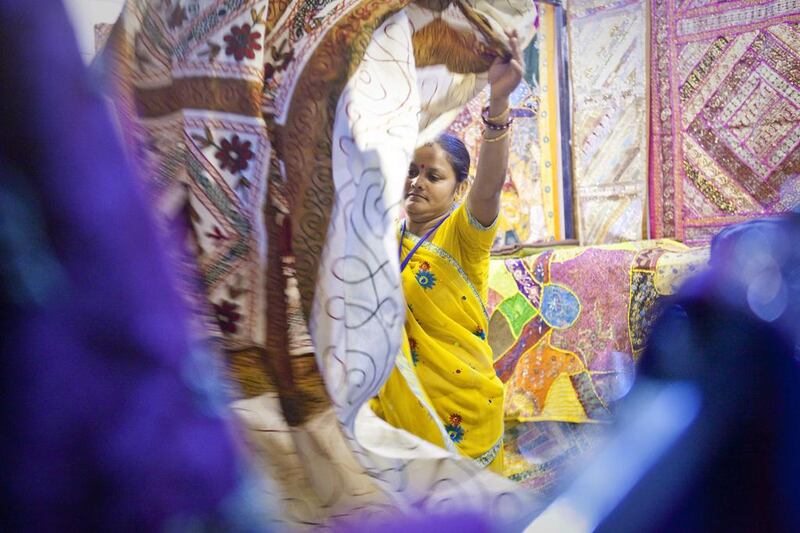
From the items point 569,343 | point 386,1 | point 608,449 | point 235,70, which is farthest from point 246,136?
point 569,343

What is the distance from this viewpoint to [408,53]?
2.05 feet

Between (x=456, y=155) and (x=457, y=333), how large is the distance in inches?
15.1

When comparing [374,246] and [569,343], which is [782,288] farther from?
[569,343]

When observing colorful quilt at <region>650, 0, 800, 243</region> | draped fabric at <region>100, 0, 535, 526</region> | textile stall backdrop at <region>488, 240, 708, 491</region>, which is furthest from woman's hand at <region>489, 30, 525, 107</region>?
colorful quilt at <region>650, 0, 800, 243</region>

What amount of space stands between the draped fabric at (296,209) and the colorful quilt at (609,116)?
2.37 m

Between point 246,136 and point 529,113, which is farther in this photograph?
point 529,113

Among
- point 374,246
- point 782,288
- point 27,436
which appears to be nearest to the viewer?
point 27,436

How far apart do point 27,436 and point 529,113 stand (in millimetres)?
2783

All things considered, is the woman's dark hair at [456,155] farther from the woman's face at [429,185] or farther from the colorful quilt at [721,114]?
the colorful quilt at [721,114]

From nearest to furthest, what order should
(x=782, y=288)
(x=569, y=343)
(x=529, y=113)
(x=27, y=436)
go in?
(x=27, y=436) → (x=782, y=288) → (x=569, y=343) → (x=529, y=113)

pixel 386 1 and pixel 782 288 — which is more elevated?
pixel 386 1

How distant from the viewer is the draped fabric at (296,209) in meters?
0.50

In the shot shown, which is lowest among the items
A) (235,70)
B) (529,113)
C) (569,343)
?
(569,343)

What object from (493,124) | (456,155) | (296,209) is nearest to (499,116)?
(493,124)
